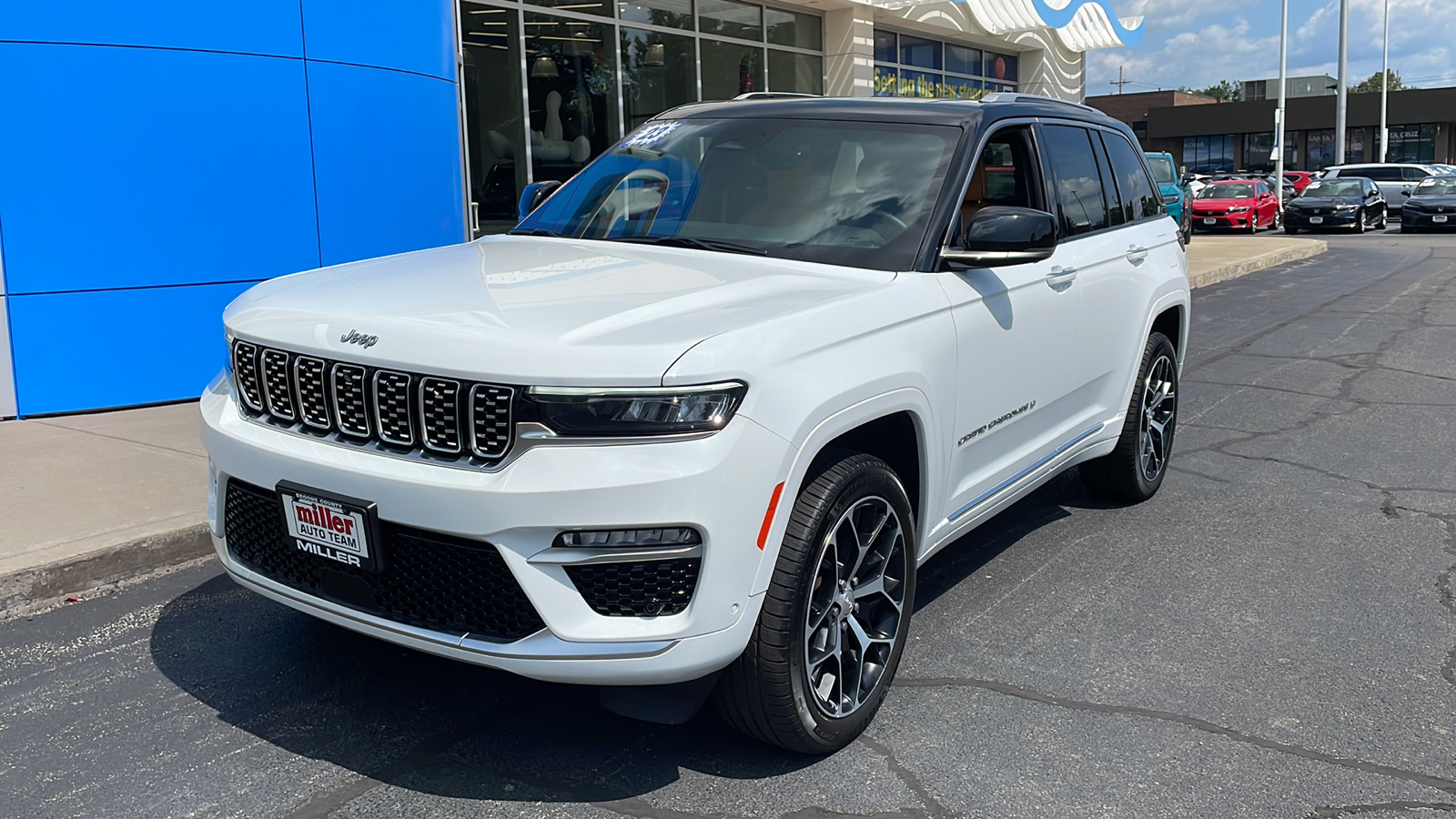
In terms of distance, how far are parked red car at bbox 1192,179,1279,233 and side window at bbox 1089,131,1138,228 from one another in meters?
29.1

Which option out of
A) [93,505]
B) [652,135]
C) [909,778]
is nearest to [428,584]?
[909,778]

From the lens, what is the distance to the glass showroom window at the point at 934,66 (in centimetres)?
2233

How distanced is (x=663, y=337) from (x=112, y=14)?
667 centimetres

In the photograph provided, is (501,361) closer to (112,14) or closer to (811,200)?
(811,200)

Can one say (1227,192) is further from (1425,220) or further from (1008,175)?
(1008,175)

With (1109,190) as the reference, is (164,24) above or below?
above

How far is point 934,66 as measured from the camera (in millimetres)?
24500

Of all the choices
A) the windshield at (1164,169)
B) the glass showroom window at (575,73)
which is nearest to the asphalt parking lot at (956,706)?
the glass showroom window at (575,73)

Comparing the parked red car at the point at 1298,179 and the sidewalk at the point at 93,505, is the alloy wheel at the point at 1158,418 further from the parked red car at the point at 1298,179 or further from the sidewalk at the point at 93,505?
the parked red car at the point at 1298,179

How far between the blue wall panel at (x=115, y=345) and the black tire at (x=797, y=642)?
6.43m

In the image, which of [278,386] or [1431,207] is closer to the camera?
[278,386]

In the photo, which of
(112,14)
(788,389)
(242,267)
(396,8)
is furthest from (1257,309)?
(788,389)

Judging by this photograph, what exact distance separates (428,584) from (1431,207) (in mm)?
36375

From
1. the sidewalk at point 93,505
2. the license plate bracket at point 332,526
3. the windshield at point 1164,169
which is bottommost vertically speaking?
the sidewalk at point 93,505
